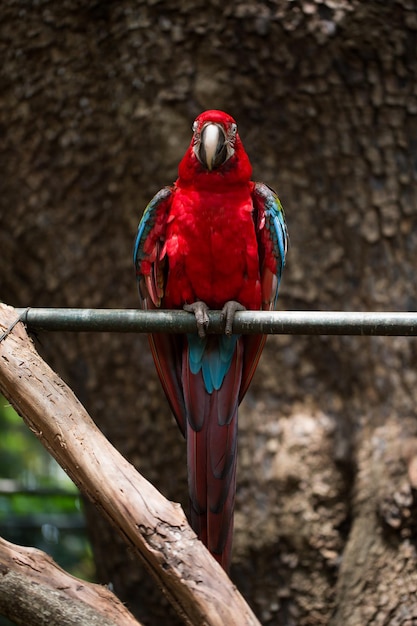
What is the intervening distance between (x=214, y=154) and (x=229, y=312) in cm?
41

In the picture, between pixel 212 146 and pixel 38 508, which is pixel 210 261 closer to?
pixel 212 146

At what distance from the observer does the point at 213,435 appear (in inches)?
71.4

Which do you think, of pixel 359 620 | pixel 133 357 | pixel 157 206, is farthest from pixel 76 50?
pixel 359 620

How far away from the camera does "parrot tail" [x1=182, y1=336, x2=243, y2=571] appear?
1.64 m

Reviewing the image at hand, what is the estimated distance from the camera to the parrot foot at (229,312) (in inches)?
68.4

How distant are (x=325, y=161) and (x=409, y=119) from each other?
30 cm

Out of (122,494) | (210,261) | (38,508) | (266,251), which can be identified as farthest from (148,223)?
(38,508)

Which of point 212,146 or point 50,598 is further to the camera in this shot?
point 212,146

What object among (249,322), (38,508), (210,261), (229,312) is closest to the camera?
(249,322)

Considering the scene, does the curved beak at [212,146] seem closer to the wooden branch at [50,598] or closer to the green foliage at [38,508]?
the wooden branch at [50,598]

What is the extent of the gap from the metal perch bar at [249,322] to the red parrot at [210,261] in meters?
0.27

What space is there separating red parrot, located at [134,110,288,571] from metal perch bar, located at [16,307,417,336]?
27 cm

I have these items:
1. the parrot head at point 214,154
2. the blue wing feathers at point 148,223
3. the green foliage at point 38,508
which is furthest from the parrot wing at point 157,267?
the green foliage at point 38,508

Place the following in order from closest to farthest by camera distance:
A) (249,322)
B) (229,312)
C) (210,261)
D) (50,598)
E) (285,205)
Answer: (50,598) < (249,322) < (229,312) < (210,261) < (285,205)
